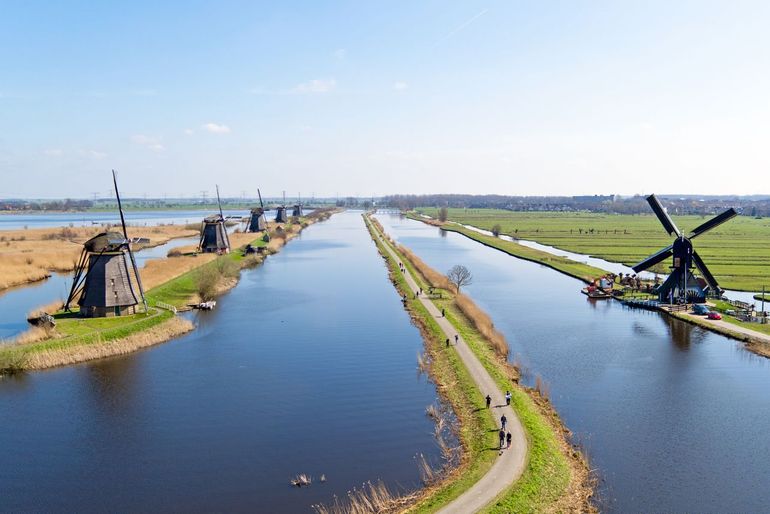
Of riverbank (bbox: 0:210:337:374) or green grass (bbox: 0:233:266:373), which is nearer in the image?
green grass (bbox: 0:233:266:373)

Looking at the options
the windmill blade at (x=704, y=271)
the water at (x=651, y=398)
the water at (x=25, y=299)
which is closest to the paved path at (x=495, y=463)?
the water at (x=651, y=398)

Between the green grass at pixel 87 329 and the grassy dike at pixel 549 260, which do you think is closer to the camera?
the green grass at pixel 87 329

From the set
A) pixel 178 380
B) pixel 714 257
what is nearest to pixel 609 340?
pixel 178 380

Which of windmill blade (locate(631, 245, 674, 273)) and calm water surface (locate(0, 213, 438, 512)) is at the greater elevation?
windmill blade (locate(631, 245, 674, 273))

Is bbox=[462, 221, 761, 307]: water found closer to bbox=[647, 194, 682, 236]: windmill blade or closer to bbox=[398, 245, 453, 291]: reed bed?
bbox=[647, 194, 682, 236]: windmill blade

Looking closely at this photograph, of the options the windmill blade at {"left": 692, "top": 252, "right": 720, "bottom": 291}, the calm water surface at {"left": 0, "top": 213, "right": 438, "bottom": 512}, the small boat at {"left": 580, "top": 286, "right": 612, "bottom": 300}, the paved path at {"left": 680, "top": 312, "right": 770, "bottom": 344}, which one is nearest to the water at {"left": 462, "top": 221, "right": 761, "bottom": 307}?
the windmill blade at {"left": 692, "top": 252, "right": 720, "bottom": 291}

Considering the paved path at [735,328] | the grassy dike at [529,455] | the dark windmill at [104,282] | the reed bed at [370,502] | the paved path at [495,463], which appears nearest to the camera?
the paved path at [495,463]

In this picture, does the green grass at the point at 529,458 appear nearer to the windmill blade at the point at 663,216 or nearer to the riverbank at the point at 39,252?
the windmill blade at the point at 663,216
